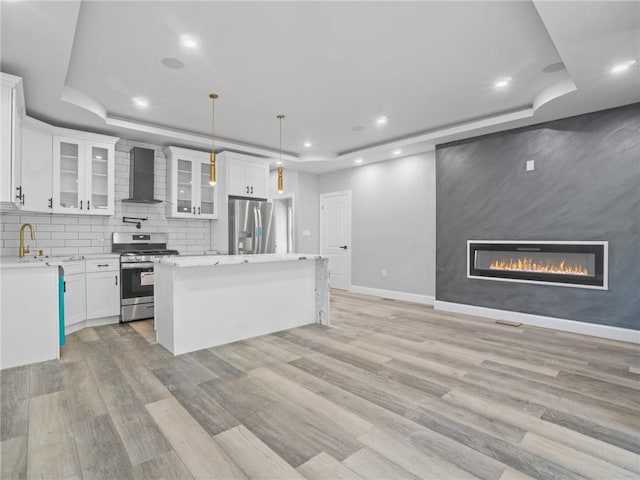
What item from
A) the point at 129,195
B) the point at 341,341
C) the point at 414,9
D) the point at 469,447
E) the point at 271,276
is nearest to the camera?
the point at 469,447

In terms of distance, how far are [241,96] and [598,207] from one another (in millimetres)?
4318

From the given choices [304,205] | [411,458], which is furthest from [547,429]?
[304,205]

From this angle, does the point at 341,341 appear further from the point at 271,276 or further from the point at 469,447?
the point at 469,447

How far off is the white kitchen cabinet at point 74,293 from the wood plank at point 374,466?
3746mm

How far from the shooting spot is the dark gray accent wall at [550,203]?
379cm

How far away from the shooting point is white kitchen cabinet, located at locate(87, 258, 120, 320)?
4.25 m

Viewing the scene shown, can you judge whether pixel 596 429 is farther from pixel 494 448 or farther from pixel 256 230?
pixel 256 230

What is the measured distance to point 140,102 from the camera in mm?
3965

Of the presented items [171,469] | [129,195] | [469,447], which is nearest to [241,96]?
[129,195]

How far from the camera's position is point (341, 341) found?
3717 millimetres

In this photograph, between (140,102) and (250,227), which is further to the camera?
(250,227)

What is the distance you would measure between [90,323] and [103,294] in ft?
1.30

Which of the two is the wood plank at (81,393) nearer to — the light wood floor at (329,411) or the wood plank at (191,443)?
the light wood floor at (329,411)

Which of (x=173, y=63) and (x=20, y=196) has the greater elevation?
(x=173, y=63)
